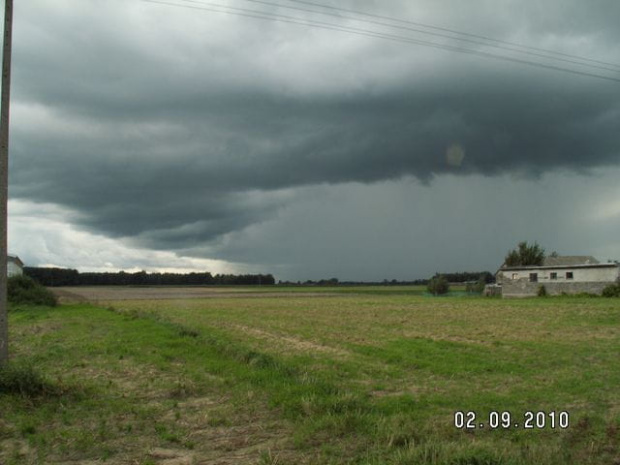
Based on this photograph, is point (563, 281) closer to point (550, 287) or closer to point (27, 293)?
point (550, 287)

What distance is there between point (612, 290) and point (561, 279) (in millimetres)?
9221

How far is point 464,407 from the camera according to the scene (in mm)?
9711

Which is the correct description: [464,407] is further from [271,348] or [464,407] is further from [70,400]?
[271,348]

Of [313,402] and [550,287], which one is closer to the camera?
[313,402]

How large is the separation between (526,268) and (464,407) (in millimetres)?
65042

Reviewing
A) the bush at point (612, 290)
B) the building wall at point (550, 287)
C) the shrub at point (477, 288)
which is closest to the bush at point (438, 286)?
the shrub at point (477, 288)

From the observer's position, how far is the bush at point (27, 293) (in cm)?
4497

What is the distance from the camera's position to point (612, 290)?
183 ft

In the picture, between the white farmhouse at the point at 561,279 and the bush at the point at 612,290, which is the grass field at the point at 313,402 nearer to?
the bush at the point at 612,290

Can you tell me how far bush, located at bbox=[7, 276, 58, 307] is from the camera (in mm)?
44969

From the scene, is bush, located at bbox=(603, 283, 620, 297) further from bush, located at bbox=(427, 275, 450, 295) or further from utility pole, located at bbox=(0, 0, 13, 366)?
utility pole, located at bbox=(0, 0, 13, 366)

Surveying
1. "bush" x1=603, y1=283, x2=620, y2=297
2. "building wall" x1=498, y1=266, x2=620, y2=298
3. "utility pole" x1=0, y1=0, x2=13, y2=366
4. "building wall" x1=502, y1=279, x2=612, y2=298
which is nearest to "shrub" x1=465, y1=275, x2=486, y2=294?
"building wall" x1=498, y1=266, x2=620, y2=298

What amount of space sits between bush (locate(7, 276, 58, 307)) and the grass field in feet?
92.2

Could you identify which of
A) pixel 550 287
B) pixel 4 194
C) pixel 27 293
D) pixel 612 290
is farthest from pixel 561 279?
pixel 4 194
